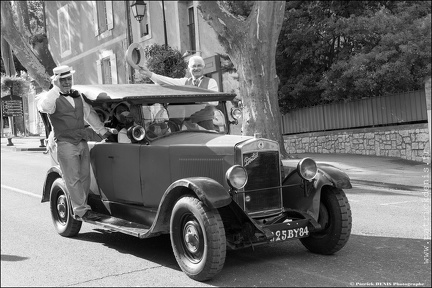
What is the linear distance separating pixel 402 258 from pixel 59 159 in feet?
13.4

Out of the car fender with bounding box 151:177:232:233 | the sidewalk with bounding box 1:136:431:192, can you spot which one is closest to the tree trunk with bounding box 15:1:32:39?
the sidewalk with bounding box 1:136:431:192

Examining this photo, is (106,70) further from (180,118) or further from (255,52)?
(180,118)

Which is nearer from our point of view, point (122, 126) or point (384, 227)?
point (122, 126)

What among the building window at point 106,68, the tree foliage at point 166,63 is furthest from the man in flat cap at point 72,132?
the building window at point 106,68

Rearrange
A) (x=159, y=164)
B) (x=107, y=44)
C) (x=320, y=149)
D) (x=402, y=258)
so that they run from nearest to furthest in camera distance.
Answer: (x=402, y=258) → (x=159, y=164) → (x=320, y=149) → (x=107, y=44)

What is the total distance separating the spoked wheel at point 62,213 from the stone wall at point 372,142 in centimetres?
975

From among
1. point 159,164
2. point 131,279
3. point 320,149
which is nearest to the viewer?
point 131,279

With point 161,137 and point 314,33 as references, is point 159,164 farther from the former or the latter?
point 314,33

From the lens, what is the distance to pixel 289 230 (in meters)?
5.04

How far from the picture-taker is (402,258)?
17.1 feet

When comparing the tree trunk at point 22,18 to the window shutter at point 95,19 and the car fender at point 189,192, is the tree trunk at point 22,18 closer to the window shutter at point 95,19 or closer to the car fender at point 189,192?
the window shutter at point 95,19

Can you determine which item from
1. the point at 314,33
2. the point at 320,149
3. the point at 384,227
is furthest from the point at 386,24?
the point at 384,227

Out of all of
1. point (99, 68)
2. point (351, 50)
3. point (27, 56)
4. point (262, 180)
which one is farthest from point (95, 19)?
point (262, 180)

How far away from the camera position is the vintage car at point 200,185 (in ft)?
15.9
